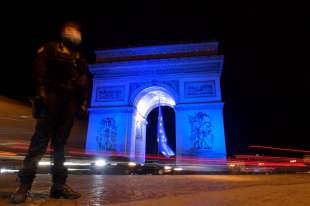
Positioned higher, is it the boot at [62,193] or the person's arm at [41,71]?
the person's arm at [41,71]

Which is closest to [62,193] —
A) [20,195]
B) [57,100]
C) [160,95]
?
[20,195]

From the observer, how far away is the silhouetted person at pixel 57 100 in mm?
2316

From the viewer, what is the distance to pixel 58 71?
8.36 feet

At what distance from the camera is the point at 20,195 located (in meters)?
2.07

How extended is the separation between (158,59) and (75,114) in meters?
17.2

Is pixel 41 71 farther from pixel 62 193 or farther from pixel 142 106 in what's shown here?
pixel 142 106

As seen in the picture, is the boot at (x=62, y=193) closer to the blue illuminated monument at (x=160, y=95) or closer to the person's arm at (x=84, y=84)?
the person's arm at (x=84, y=84)

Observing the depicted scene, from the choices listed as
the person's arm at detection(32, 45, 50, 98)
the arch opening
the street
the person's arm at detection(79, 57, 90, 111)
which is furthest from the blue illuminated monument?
the person's arm at detection(32, 45, 50, 98)

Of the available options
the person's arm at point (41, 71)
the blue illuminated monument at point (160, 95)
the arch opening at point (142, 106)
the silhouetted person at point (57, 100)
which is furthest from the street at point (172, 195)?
the arch opening at point (142, 106)

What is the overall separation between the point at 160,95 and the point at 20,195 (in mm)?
19486

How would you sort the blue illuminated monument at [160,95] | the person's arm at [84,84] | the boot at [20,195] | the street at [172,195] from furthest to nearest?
1. the blue illuminated monument at [160,95]
2. the person's arm at [84,84]
3. the street at [172,195]
4. the boot at [20,195]

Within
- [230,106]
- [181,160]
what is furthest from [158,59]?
[230,106]

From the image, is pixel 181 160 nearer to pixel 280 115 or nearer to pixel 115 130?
pixel 115 130

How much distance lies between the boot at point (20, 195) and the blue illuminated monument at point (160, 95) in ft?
52.0
